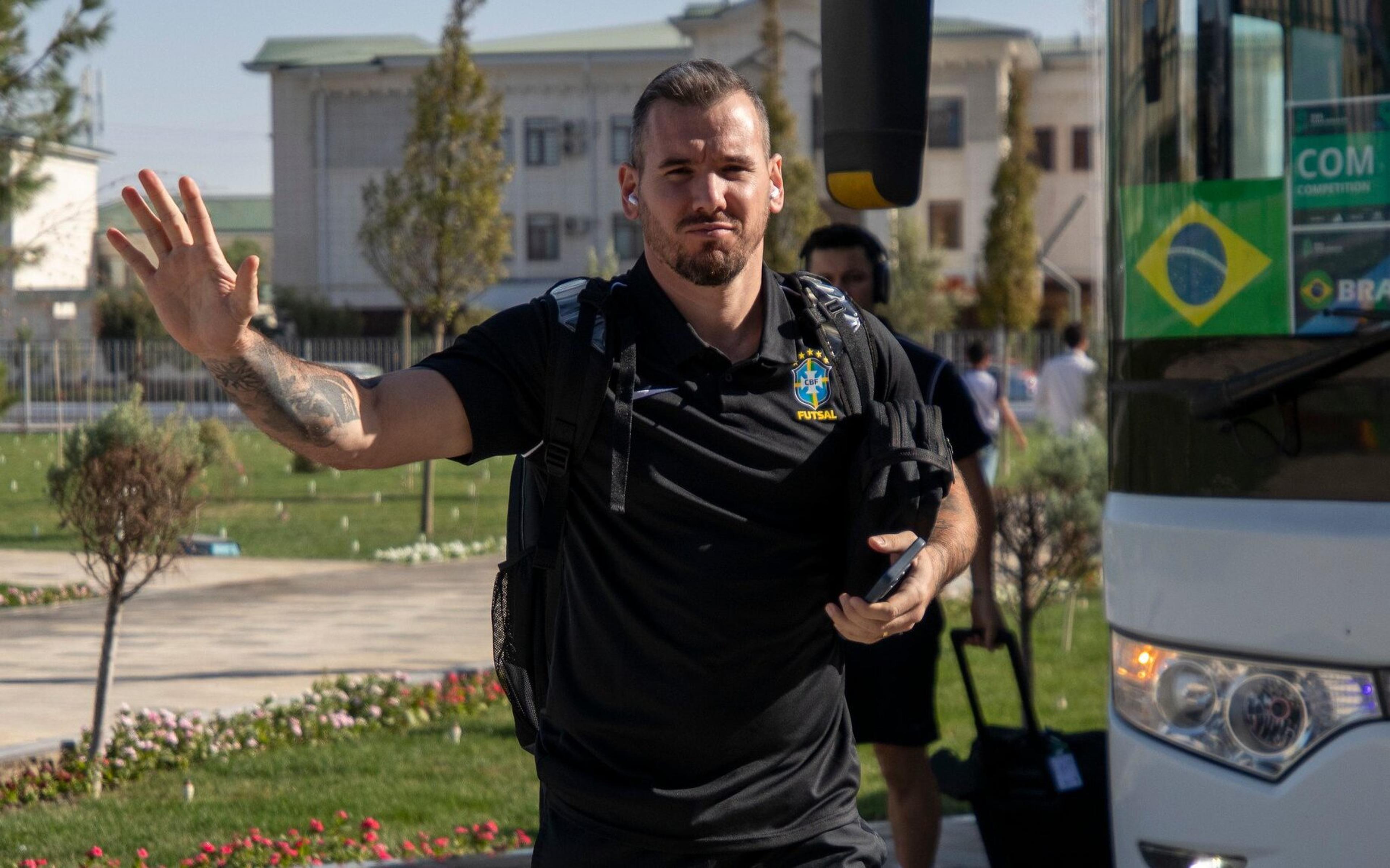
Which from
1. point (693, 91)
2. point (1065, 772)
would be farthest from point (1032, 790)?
point (693, 91)

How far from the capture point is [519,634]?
3156 millimetres

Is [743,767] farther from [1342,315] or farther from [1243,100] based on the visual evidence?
[1243,100]

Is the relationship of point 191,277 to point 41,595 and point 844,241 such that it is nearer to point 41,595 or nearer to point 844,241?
point 844,241

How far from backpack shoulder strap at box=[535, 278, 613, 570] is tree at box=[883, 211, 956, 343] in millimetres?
34674

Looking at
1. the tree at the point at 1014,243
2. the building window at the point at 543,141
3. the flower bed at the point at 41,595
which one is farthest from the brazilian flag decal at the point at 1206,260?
the building window at the point at 543,141

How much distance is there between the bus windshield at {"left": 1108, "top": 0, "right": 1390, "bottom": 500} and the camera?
10.6 feet

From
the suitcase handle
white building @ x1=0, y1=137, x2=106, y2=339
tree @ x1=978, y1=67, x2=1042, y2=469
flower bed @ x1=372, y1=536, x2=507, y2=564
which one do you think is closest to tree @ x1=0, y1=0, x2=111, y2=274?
white building @ x1=0, y1=137, x2=106, y2=339

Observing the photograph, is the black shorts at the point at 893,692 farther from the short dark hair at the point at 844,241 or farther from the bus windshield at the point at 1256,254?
the bus windshield at the point at 1256,254

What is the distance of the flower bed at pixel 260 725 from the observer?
292 inches

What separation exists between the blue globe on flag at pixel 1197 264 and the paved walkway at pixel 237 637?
3234 millimetres

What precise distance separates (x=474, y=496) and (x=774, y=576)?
20.9m

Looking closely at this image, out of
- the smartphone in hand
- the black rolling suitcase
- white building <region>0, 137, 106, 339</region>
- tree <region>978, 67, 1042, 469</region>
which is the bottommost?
the black rolling suitcase

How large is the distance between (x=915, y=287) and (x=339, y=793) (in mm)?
33167

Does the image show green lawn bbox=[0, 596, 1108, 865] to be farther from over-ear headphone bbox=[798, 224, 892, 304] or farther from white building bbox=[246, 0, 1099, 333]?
white building bbox=[246, 0, 1099, 333]
